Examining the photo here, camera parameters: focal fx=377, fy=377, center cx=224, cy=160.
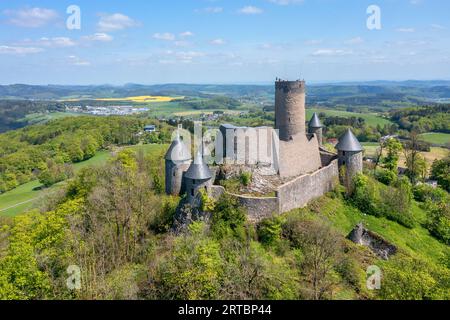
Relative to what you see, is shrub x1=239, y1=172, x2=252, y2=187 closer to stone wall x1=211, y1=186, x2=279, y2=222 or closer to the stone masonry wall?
the stone masonry wall

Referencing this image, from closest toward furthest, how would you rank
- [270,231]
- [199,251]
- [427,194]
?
[199,251] < [270,231] < [427,194]

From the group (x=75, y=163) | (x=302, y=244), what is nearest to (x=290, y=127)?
(x=302, y=244)

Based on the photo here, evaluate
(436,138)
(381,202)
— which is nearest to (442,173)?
(381,202)

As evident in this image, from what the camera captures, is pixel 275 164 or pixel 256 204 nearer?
pixel 256 204

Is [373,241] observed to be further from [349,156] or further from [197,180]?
[197,180]

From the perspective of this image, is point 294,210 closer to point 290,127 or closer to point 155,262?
point 290,127

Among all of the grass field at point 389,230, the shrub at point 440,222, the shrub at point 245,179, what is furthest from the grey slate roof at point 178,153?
the shrub at point 440,222

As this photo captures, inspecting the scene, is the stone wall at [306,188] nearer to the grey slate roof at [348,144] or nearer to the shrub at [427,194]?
the grey slate roof at [348,144]
